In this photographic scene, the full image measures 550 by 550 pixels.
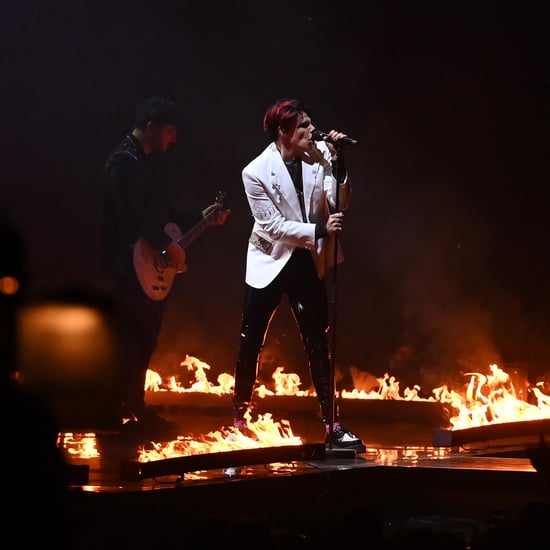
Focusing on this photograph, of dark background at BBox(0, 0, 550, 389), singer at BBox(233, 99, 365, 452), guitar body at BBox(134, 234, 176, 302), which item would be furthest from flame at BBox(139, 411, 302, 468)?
dark background at BBox(0, 0, 550, 389)

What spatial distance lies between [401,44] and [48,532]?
8601mm

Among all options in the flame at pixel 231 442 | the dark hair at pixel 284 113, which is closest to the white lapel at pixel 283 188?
the dark hair at pixel 284 113

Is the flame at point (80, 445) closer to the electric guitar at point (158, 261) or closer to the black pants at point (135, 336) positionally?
the black pants at point (135, 336)

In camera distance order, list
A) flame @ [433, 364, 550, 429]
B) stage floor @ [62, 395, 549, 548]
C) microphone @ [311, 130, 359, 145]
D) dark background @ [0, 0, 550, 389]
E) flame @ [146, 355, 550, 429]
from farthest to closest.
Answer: dark background @ [0, 0, 550, 389]
flame @ [146, 355, 550, 429]
flame @ [433, 364, 550, 429]
microphone @ [311, 130, 359, 145]
stage floor @ [62, 395, 549, 548]

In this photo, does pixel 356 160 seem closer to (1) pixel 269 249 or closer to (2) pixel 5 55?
(2) pixel 5 55

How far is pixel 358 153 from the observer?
1020 centimetres

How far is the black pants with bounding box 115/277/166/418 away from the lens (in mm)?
7715

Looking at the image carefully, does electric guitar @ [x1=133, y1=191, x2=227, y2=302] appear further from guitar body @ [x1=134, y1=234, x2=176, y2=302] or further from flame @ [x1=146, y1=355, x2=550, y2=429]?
flame @ [x1=146, y1=355, x2=550, y2=429]

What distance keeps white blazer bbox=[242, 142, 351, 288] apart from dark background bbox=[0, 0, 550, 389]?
393cm

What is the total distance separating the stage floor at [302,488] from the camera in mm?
3912

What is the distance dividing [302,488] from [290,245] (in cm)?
159

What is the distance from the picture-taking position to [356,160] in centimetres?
1017

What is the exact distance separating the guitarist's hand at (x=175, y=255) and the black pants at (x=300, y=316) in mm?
2150

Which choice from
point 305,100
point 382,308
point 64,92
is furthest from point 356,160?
point 64,92
